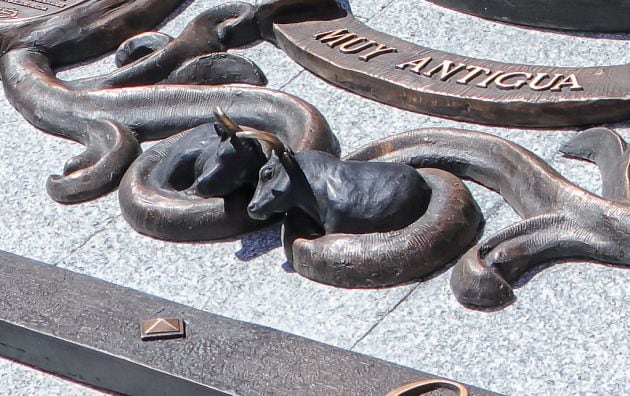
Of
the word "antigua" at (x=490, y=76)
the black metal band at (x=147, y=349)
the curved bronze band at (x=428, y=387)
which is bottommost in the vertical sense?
the black metal band at (x=147, y=349)

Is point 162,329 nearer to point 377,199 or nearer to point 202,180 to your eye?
point 202,180

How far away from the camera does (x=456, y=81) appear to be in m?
3.07

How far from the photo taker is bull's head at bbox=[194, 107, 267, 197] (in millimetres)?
2689

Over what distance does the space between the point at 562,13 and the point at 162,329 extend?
146 centimetres

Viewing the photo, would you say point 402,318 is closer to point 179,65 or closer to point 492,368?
point 492,368

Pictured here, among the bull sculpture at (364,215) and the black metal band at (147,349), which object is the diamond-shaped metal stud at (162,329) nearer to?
the black metal band at (147,349)

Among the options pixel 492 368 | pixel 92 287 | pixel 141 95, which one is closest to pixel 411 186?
pixel 492 368

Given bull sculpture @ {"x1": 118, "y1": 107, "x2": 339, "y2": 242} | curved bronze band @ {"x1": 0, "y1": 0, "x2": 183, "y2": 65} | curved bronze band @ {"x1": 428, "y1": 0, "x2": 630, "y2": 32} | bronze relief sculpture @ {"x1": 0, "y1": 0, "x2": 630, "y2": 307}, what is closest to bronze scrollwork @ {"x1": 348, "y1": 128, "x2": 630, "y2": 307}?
bronze relief sculpture @ {"x1": 0, "y1": 0, "x2": 630, "y2": 307}

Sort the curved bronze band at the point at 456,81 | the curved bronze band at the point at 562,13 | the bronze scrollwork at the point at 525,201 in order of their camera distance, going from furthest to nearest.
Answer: the curved bronze band at the point at 562,13 < the curved bronze band at the point at 456,81 < the bronze scrollwork at the point at 525,201

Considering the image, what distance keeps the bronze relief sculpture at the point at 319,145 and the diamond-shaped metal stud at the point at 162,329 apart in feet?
1.06

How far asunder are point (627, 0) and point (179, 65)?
3.82 ft

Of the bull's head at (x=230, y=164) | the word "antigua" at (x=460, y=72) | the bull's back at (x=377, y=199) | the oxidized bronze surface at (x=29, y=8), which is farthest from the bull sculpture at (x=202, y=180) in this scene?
the oxidized bronze surface at (x=29, y=8)

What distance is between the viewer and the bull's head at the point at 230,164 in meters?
2.69

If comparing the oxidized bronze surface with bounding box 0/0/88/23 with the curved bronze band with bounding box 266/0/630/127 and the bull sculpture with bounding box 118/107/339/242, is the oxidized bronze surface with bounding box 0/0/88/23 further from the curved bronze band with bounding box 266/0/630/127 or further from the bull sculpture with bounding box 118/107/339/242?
the bull sculpture with bounding box 118/107/339/242
